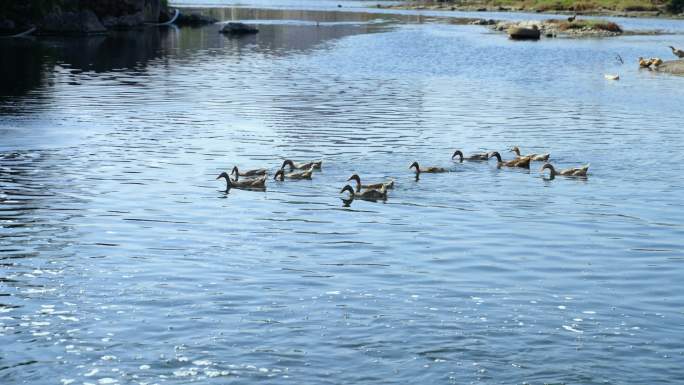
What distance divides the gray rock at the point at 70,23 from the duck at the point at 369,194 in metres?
90.4

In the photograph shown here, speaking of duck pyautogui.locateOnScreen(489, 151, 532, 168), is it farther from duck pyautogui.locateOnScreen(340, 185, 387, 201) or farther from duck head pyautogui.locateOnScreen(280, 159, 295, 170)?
duck head pyautogui.locateOnScreen(280, 159, 295, 170)

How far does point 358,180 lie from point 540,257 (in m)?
9.32

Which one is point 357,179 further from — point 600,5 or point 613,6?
point 600,5

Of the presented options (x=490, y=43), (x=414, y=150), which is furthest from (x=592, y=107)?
(x=490, y=43)

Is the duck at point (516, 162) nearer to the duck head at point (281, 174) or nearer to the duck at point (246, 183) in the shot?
the duck head at point (281, 174)

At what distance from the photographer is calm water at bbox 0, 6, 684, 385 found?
20.2m

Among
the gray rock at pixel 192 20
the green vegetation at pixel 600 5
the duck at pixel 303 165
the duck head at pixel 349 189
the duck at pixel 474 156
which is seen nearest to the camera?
the duck head at pixel 349 189

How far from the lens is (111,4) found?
132375 mm

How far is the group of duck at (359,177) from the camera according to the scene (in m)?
34.8

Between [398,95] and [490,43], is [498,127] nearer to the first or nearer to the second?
[398,95]

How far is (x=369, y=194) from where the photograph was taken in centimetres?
3428

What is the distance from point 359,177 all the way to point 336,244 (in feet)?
28.2

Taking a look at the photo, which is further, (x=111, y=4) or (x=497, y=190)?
(x=111, y=4)

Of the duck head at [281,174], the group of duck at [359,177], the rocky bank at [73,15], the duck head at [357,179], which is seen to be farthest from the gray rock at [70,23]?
the duck head at [357,179]
